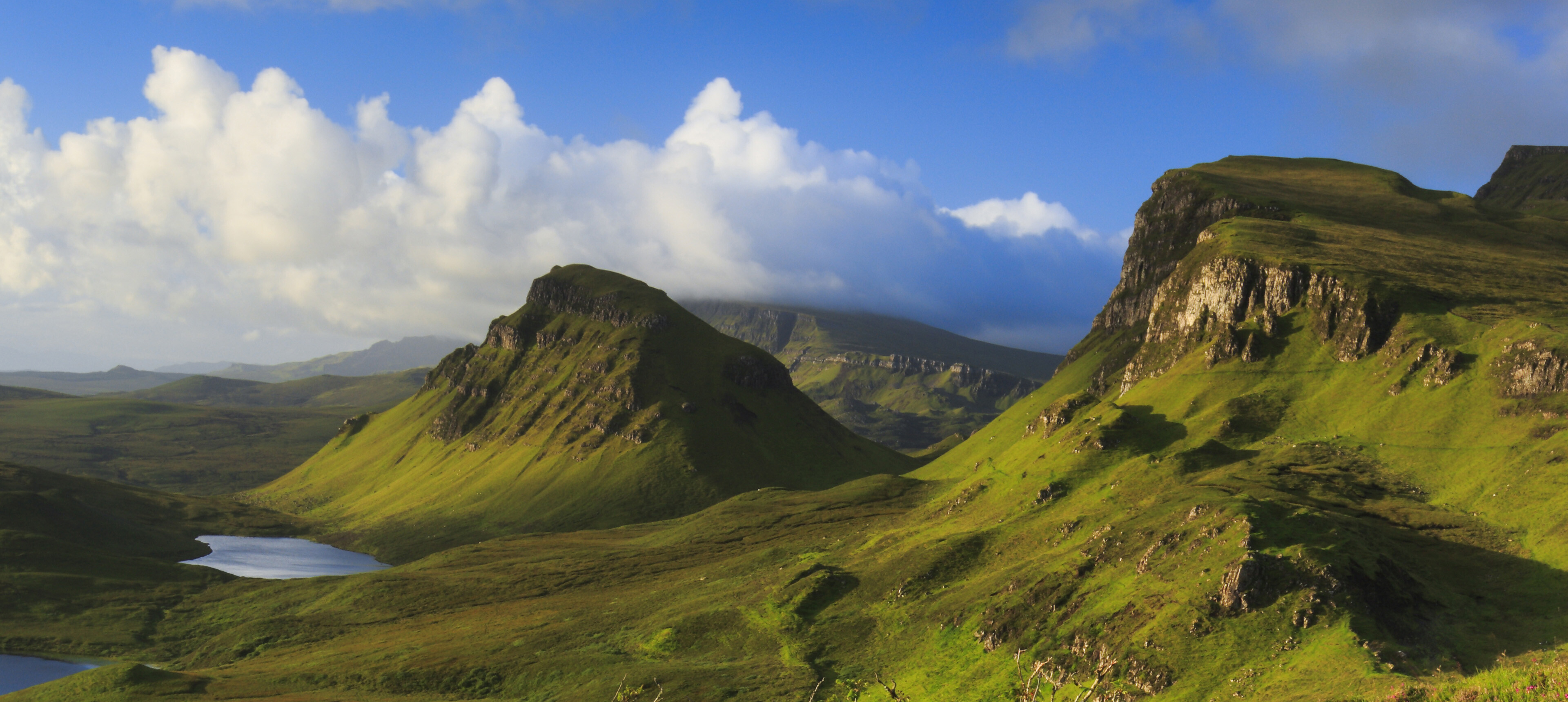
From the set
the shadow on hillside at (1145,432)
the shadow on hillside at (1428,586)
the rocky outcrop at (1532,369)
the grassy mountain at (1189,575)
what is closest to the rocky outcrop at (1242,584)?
the grassy mountain at (1189,575)

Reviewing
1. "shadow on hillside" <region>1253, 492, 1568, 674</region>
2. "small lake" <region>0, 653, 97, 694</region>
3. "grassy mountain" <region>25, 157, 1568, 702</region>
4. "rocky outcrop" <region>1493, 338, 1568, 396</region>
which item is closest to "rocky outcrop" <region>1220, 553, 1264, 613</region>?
"grassy mountain" <region>25, 157, 1568, 702</region>

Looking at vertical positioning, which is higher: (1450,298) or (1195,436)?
(1450,298)

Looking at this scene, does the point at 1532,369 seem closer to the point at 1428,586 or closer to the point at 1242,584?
the point at 1428,586

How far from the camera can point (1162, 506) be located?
402 feet

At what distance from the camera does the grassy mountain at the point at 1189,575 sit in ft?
291

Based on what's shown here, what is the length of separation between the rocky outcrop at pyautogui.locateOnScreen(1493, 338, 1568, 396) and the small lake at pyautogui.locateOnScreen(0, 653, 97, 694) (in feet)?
816

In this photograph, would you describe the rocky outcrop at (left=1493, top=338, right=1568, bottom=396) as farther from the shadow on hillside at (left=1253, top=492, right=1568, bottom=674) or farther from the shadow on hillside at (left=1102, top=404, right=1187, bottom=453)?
the shadow on hillside at (left=1102, top=404, right=1187, bottom=453)

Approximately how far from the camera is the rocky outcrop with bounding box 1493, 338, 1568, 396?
13625 centimetres

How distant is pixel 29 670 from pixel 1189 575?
211 meters

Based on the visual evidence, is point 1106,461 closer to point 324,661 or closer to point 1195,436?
point 1195,436

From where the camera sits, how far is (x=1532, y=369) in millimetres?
140000

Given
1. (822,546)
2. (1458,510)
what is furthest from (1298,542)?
(822,546)

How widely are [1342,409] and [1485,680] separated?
140951 mm

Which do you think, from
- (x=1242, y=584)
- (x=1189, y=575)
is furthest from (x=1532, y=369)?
(x=1242, y=584)
